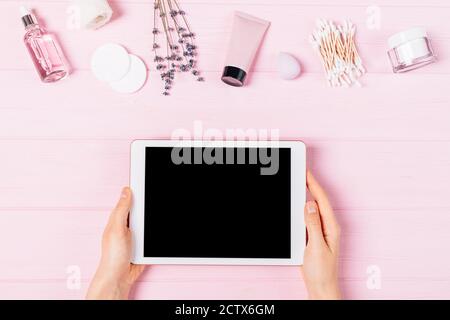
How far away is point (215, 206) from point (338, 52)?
37 cm

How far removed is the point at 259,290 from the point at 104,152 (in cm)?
39

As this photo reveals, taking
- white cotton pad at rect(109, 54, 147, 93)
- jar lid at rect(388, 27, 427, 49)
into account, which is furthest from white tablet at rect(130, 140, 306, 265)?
jar lid at rect(388, 27, 427, 49)

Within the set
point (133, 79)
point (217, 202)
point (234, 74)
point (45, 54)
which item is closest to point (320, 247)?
Result: point (217, 202)

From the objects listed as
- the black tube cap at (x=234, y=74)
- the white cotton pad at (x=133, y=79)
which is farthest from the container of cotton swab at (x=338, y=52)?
the white cotton pad at (x=133, y=79)

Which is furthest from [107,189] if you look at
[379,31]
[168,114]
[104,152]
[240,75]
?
[379,31]

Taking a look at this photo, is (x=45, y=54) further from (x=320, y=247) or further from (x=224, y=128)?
(x=320, y=247)

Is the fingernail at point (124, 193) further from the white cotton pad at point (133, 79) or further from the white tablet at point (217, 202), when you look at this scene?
the white cotton pad at point (133, 79)

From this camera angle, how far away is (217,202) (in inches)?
32.6

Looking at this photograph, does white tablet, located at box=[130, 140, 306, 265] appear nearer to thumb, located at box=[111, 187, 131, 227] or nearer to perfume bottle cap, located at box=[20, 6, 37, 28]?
thumb, located at box=[111, 187, 131, 227]

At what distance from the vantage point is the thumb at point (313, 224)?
2.71 feet

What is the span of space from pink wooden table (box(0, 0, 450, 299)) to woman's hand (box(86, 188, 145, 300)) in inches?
1.3

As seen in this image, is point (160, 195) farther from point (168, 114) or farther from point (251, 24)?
point (251, 24)

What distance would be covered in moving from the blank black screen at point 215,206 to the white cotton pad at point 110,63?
17 centimetres

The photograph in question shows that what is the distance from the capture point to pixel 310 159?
88 centimetres
